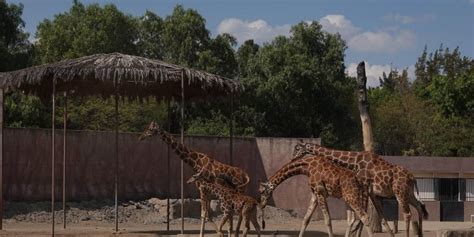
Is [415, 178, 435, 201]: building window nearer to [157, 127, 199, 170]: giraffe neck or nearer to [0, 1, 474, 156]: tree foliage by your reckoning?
[0, 1, 474, 156]: tree foliage

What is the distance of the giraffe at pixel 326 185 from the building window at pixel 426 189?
703 inches

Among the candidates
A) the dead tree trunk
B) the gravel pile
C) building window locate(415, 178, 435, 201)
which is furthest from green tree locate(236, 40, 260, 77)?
the dead tree trunk

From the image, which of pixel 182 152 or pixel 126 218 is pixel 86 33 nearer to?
pixel 126 218

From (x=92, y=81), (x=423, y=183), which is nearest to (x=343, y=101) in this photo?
(x=423, y=183)

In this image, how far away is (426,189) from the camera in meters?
33.7

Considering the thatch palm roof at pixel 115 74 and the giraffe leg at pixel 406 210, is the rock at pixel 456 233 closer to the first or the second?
the giraffe leg at pixel 406 210

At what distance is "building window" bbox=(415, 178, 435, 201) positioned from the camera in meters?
33.7

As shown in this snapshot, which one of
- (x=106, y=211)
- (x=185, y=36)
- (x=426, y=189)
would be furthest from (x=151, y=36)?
(x=106, y=211)

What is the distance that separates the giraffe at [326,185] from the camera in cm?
1590

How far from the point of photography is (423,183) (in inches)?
1328

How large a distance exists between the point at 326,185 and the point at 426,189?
18457 mm

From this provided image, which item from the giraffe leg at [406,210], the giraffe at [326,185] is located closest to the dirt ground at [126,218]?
the giraffe leg at [406,210]

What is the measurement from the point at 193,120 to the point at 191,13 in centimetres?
623

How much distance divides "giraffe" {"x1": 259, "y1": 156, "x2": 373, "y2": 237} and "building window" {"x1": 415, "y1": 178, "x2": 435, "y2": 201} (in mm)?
17855
